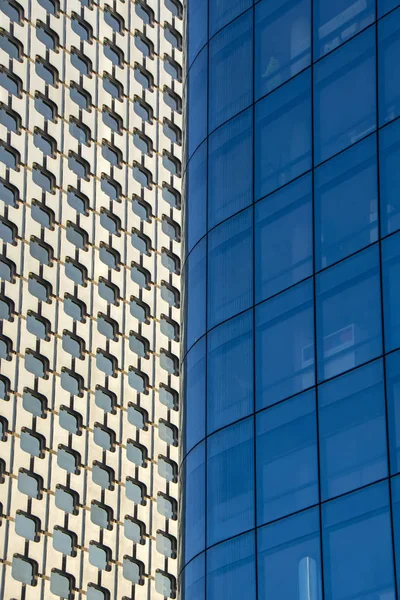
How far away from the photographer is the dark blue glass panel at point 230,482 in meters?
31.8

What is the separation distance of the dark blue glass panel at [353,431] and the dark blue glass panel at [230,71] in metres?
8.48

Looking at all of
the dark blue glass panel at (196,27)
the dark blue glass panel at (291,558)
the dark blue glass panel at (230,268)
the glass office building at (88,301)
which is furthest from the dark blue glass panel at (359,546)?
the glass office building at (88,301)

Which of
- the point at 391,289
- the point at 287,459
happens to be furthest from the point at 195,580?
the point at 391,289

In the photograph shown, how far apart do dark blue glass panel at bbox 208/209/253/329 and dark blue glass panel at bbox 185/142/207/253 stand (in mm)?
963

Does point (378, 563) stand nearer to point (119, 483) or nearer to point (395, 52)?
point (395, 52)

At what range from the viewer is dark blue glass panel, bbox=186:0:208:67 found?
38.9m

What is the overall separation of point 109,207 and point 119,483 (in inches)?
601

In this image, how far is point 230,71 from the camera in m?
37.2

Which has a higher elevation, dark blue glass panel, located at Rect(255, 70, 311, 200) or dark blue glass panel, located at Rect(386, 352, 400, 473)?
dark blue glass panel, located at Rect(255, 70, 311, 200)

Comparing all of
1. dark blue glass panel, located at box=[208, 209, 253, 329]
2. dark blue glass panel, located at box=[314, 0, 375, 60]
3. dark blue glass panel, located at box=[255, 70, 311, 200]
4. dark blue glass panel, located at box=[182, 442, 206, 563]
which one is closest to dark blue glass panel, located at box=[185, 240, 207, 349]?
dark blue glass panel, located at box=[208, 209, 253, 329]

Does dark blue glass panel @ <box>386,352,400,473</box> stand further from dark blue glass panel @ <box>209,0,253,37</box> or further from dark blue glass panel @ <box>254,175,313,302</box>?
dark blue glass panel @ <box>209,0,253,37</box>

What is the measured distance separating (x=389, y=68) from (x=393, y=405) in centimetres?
705

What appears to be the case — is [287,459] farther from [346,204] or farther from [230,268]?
[230,268]

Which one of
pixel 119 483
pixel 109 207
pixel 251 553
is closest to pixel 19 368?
pixel 119 483
